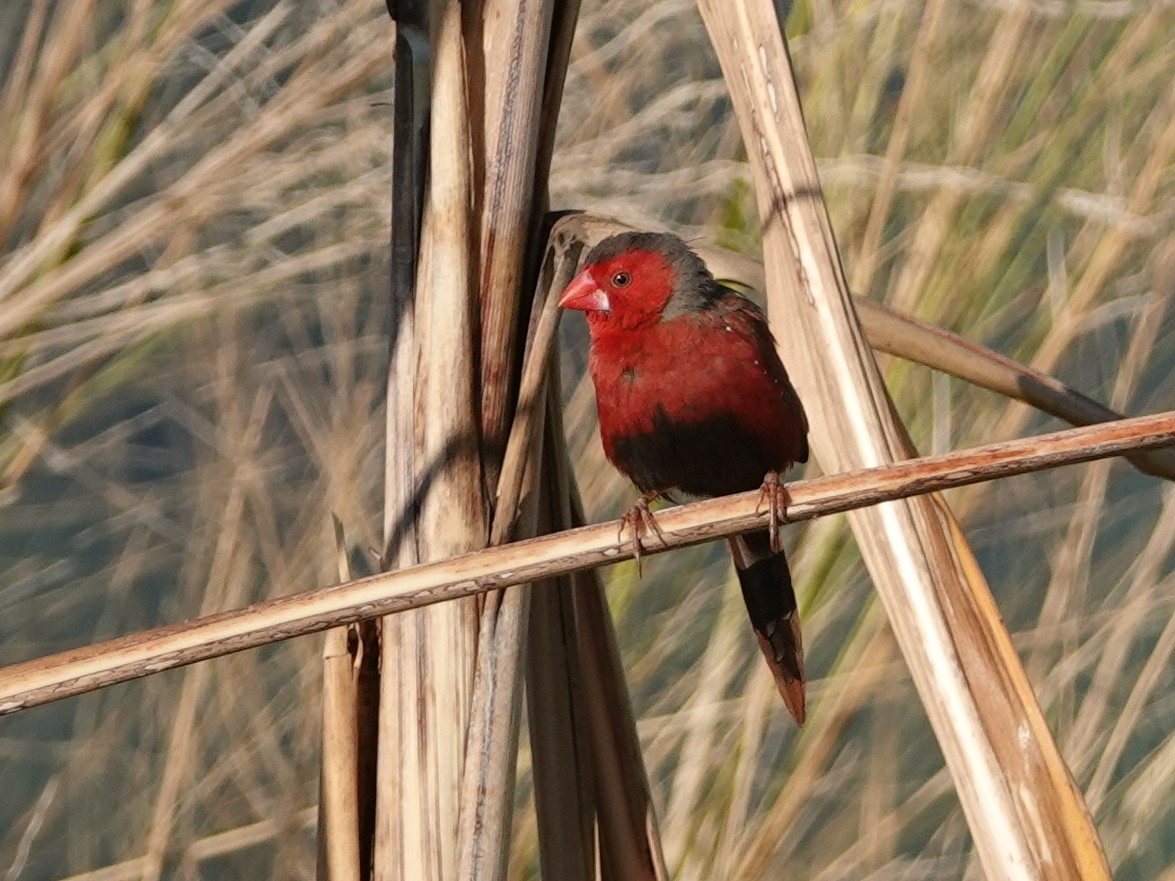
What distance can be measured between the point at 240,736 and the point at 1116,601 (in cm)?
218

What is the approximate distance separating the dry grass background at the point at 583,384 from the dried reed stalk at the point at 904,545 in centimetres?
119

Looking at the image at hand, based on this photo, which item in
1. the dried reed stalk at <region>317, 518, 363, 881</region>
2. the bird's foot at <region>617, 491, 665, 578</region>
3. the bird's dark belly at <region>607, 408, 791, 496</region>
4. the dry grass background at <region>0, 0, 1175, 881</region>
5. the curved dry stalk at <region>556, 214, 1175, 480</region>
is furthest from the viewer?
the dry grass background at <region>0, 0, 1175, 881</region>

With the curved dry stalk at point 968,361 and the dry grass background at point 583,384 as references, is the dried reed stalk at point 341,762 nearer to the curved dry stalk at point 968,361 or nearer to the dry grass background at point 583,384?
the curved dry stalk at point 968,361

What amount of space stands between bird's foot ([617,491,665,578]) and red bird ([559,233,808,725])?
0.04 meters

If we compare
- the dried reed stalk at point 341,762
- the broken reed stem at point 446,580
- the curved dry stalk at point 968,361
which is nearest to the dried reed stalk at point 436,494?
the dried reed stalk at point 341,762

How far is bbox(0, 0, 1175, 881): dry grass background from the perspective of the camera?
3.16m

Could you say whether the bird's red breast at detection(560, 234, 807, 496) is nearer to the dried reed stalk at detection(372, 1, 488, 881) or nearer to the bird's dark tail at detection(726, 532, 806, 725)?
the bird's dark tail at detection(726, 532, 806, 725)

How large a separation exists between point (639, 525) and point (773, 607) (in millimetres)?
569

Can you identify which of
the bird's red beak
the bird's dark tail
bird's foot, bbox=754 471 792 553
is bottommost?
bird's foot, bbox=754 471 792 553

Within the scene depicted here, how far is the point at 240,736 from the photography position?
12.1 ft

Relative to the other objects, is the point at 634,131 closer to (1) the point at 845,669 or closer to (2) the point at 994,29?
(2) the point at 994,29

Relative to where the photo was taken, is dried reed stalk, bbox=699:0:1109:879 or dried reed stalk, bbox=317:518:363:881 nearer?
dried reed stalk, bbox=699:0:1109:879

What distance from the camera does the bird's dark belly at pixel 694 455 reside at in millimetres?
2879

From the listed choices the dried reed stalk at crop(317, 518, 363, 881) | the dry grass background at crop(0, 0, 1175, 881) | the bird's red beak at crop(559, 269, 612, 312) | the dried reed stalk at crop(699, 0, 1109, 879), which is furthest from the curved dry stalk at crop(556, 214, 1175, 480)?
the dry grass background at crop(0, 0, 1175, 881)
